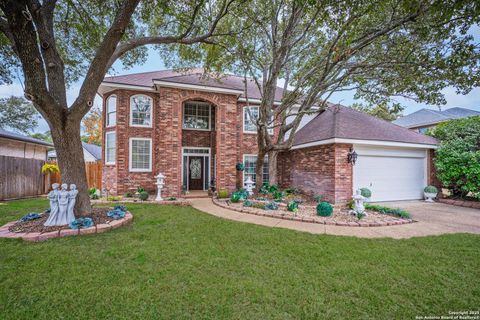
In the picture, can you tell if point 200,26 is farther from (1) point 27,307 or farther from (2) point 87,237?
(1) point 27,307

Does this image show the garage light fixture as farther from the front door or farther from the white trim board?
the front door

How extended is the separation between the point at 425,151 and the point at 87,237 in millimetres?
13480

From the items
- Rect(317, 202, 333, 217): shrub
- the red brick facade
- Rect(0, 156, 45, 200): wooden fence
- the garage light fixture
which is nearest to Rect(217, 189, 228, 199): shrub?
the red brick facade

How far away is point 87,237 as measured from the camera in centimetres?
443

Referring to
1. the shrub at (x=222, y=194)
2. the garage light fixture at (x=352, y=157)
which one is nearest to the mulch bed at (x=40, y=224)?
the shrub at (x=222, y=194)

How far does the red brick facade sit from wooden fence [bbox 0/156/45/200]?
1343cm

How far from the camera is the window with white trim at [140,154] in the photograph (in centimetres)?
1060

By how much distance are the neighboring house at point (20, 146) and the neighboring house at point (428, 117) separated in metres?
30.4

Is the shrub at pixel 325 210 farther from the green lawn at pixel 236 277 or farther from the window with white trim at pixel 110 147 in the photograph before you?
the window with white trim at pixel 110 147

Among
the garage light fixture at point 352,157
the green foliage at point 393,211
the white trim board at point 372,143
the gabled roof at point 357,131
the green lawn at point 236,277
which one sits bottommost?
the green lawn at point 236,277

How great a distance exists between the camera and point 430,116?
65.9 feet

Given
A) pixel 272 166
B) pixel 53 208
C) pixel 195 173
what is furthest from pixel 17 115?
pixel 272 166

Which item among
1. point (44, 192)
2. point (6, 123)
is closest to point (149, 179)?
point (44, 192)

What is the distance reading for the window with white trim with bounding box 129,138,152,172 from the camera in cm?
Result: 1060
